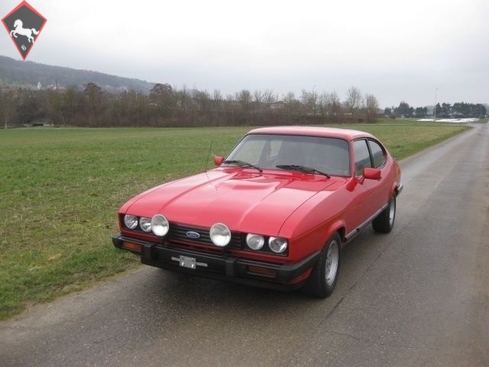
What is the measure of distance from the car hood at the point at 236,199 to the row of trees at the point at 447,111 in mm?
166107

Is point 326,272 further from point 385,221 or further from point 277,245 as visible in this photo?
point 385,221

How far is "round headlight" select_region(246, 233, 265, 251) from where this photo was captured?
335 centimetres

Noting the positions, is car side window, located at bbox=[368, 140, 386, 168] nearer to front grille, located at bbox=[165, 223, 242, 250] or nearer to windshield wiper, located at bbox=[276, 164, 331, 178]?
windshield wiper, located at bbox=[276, 164, 331, 178]

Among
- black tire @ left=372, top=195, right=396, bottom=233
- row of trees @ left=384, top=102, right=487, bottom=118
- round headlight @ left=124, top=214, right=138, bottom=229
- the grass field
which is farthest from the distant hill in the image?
round headlight @ left=124, top=214, right=138, bottom=229

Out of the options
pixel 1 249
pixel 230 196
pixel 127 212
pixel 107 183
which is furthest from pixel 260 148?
pixel 107 183

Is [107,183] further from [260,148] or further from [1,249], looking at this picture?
[260,148]

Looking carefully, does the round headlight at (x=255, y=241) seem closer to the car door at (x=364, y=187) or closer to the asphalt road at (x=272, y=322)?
the asphalt road at (x=272, y=322)

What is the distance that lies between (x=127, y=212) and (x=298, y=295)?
5.70 ft

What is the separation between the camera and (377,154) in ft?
19.6

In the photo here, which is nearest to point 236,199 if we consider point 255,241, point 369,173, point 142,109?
point 255,241

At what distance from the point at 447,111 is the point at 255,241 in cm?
18362

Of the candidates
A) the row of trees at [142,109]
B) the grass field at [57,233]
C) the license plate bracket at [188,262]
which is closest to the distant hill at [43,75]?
the row of trees at [142,109]

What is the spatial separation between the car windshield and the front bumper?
135 cm

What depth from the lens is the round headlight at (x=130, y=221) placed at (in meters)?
3.89
